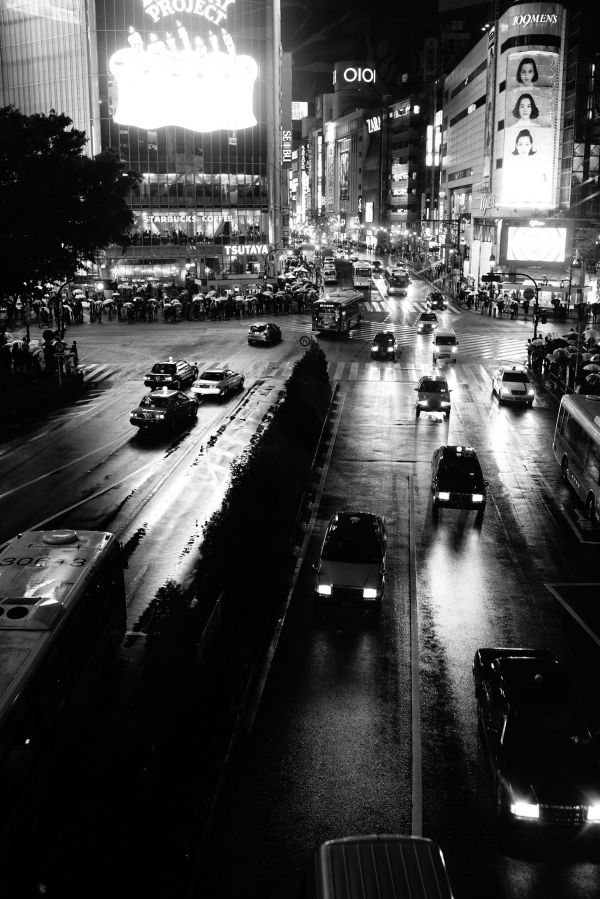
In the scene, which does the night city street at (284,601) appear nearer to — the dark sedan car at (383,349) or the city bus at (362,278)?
the dark sedan car at (383,349)

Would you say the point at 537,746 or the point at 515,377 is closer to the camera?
the point at 537,746

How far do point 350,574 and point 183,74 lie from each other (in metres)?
104

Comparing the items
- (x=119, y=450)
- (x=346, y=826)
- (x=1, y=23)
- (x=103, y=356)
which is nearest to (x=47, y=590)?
(x=346, y=826)

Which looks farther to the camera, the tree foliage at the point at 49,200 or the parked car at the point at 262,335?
the parked car at the point at 262,335

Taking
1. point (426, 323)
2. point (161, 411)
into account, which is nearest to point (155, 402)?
point (161, 411)

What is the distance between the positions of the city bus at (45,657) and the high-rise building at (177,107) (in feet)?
333

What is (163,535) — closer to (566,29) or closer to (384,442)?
(384,442)

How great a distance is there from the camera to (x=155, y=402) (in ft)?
111

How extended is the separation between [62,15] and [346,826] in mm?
129172

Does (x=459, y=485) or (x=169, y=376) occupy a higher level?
(x=169, y=376)

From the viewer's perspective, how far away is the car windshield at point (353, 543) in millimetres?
18359

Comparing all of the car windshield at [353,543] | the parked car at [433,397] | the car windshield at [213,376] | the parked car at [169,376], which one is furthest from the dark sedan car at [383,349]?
the car windshield at [353,543]

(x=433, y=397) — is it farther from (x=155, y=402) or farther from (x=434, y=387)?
(x=155, y=402)

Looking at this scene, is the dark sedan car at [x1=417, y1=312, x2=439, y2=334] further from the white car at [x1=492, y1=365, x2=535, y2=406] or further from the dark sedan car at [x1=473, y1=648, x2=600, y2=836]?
the dark sedan car at [x1=473, y1=648, x2=600, y2=836]
